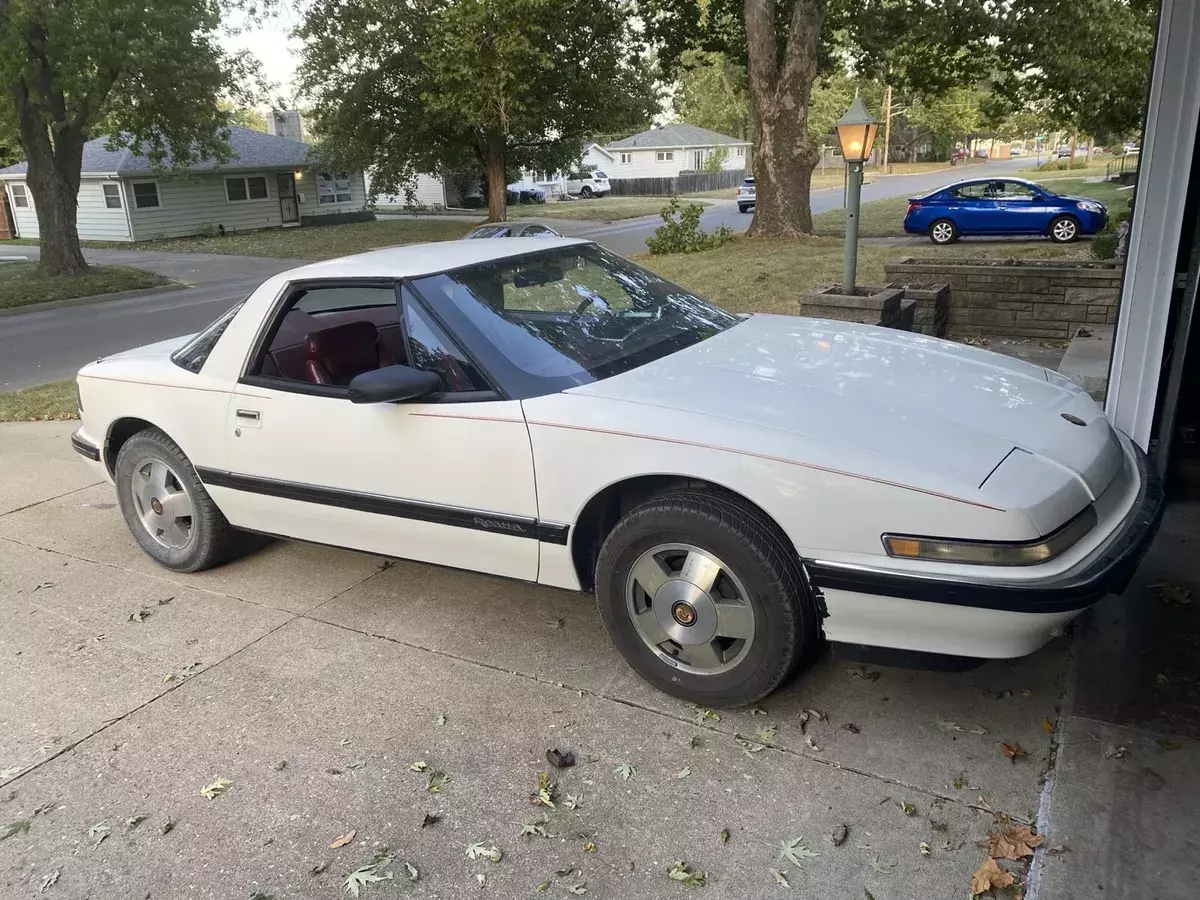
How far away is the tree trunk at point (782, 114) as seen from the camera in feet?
60.1

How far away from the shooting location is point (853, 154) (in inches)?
299

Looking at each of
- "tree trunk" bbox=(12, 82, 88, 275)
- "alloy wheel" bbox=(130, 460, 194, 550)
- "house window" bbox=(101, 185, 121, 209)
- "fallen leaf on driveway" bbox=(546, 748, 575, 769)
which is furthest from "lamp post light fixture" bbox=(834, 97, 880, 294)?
"house window" bbox=(101, 185, 121, 209)

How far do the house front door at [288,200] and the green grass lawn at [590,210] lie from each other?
8.57 metres

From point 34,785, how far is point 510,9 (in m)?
17.8

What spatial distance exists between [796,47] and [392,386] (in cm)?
1748

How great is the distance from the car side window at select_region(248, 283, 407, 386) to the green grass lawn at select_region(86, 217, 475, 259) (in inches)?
872

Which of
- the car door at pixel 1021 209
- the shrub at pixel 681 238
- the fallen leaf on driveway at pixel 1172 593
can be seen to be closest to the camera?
the fallen leaf on driveway at pixel 1172 593

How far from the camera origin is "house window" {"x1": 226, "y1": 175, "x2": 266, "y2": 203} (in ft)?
116

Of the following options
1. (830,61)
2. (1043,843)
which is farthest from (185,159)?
(1043,843)

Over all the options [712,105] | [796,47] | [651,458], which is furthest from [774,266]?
[712,105]

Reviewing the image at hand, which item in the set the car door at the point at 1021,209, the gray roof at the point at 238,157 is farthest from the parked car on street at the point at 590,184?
the car door at the point at 1021,209

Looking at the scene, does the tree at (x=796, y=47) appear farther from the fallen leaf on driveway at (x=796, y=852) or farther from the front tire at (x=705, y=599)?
the fallen leaf on driveway at (x=796, y=852)

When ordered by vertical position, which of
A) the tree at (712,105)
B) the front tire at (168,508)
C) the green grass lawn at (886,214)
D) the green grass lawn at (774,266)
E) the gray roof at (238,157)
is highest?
the tree at (712,105)

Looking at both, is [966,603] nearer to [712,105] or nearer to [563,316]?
[563,316]
